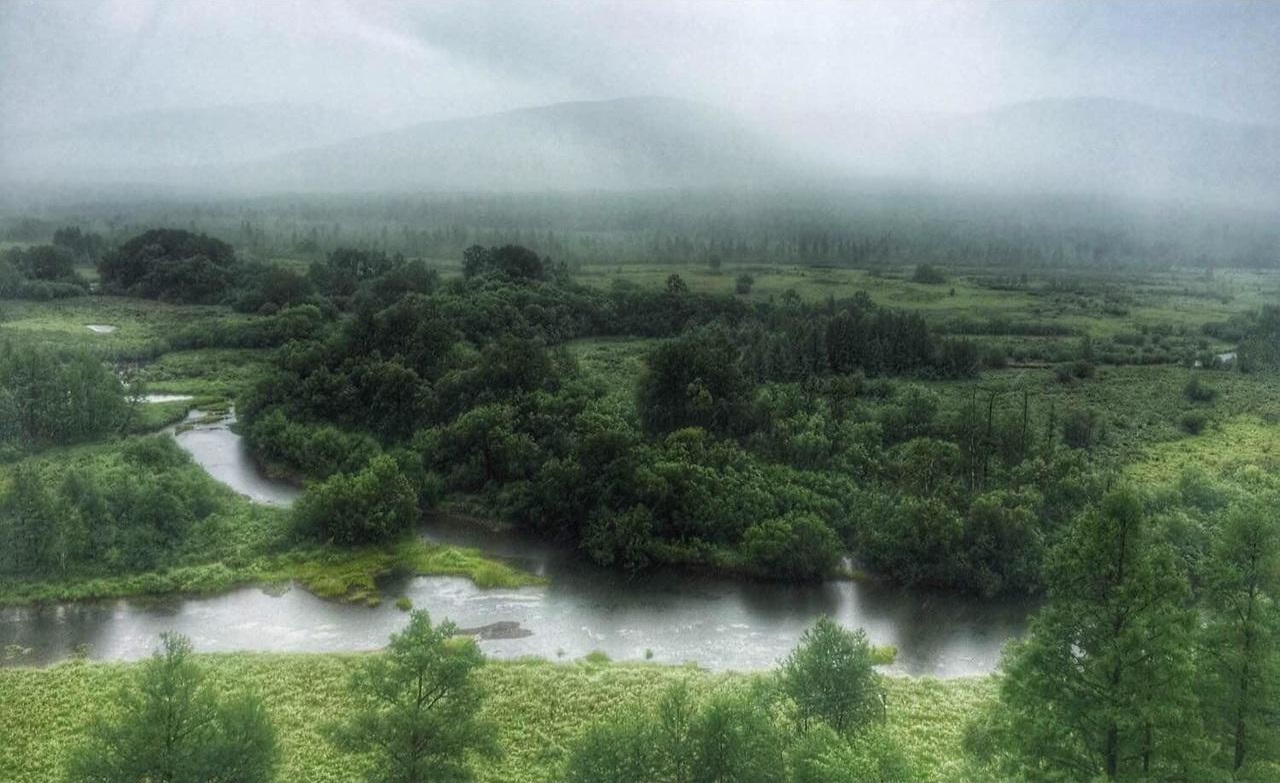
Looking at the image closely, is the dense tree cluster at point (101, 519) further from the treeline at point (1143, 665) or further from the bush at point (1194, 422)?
the bush at point (1194, 422)

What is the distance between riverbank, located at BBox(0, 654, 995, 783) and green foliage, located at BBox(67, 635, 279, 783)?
150 inches

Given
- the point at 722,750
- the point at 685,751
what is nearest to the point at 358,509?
the point at 685,751

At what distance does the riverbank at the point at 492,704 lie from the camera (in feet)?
53.5

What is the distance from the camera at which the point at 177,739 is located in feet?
39.0

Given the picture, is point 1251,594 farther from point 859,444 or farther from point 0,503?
point 0,503

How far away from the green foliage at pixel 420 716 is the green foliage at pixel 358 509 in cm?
1399

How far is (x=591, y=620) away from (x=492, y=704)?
5.17 m

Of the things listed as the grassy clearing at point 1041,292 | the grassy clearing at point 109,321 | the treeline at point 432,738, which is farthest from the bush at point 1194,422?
the grassy clearing at point 109,321

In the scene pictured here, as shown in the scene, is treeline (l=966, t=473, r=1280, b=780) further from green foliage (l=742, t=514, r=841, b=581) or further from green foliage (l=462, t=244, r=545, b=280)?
green foliage (l=462, t=244, r=545, b=280)

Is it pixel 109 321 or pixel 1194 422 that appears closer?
pixel 1194 422

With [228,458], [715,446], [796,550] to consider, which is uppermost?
[715,446]

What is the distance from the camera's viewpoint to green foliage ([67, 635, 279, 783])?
11.7 meters

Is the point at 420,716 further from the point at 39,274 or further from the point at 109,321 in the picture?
the point at 39,274

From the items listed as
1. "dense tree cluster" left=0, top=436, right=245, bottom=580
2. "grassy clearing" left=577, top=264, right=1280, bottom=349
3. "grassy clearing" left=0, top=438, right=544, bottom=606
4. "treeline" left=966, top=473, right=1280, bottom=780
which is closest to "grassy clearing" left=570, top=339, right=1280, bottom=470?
"grassy clearing" left=577, top=264, right=1280, bottom=349
